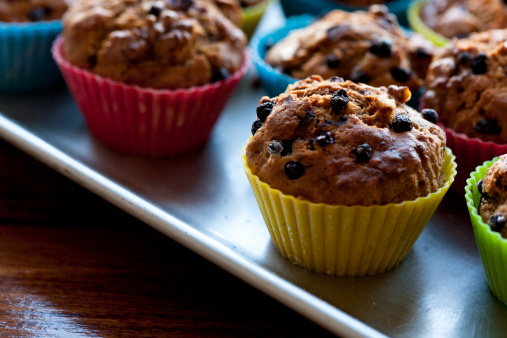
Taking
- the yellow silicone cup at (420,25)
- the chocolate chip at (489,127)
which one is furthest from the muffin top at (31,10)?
the chocolate chip at (489,127)

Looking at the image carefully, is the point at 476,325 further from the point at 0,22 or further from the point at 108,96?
the point at 0,22

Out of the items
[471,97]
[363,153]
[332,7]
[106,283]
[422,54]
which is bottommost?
[332,7]

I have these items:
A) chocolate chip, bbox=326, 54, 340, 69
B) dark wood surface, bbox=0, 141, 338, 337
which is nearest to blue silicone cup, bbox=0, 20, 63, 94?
dark wood surface, bbox=0, 141, 338, 337

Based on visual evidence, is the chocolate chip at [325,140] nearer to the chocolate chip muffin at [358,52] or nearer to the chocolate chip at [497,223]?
the chocolate chip at [497,223]

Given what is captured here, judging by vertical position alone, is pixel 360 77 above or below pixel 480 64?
below

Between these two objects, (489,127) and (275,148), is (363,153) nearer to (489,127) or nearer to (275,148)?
(275,148)

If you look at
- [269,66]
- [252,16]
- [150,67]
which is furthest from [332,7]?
[150,67]

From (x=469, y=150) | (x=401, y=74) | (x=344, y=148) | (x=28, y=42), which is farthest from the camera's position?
(x=28, y=42)

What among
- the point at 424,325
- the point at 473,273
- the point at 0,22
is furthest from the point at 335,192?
the point at 0,22

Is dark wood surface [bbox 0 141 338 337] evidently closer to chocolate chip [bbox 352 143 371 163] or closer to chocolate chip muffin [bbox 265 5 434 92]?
chocolate chip [bbox 352 143 371 163]
